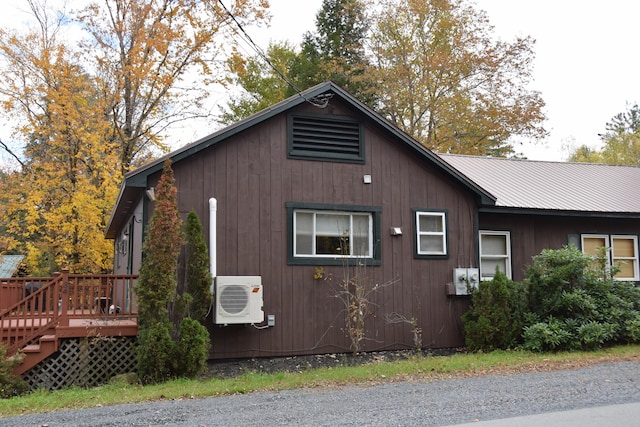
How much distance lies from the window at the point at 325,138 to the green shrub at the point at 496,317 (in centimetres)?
355

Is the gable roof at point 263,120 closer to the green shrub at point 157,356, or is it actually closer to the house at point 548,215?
the house at point 548,215

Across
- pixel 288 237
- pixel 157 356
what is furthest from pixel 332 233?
pixel 157 356

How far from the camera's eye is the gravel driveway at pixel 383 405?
6.64 metres

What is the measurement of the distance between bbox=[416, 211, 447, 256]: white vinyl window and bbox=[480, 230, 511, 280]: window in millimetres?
1424

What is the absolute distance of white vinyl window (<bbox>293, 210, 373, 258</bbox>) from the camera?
1188cm

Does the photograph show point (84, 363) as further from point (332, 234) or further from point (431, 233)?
point (431, 233)

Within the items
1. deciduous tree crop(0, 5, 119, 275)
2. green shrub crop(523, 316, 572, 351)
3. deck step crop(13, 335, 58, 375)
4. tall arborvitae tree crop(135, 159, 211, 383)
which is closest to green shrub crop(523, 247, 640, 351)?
green shrub crop(523, 316, 572, 351)

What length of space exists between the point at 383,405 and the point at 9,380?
5938 mm

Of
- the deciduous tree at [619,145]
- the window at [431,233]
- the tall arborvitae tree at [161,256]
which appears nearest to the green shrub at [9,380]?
the tall arborvitae tree at [161,256]

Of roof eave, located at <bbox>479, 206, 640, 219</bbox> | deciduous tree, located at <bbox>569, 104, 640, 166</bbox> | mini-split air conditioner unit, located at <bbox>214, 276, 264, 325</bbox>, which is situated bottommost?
mini-split air conditioner unit, located at <bbox>214, 276, 264, 325</bbox>

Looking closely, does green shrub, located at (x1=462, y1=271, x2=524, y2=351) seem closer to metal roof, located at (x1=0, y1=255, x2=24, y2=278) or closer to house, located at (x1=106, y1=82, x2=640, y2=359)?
house, located at (x1=106, y1=82, x2=640, y2=359)

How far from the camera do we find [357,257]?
12133mm

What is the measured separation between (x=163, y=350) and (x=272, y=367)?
A: 7.18ft

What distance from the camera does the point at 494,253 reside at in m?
14.1
